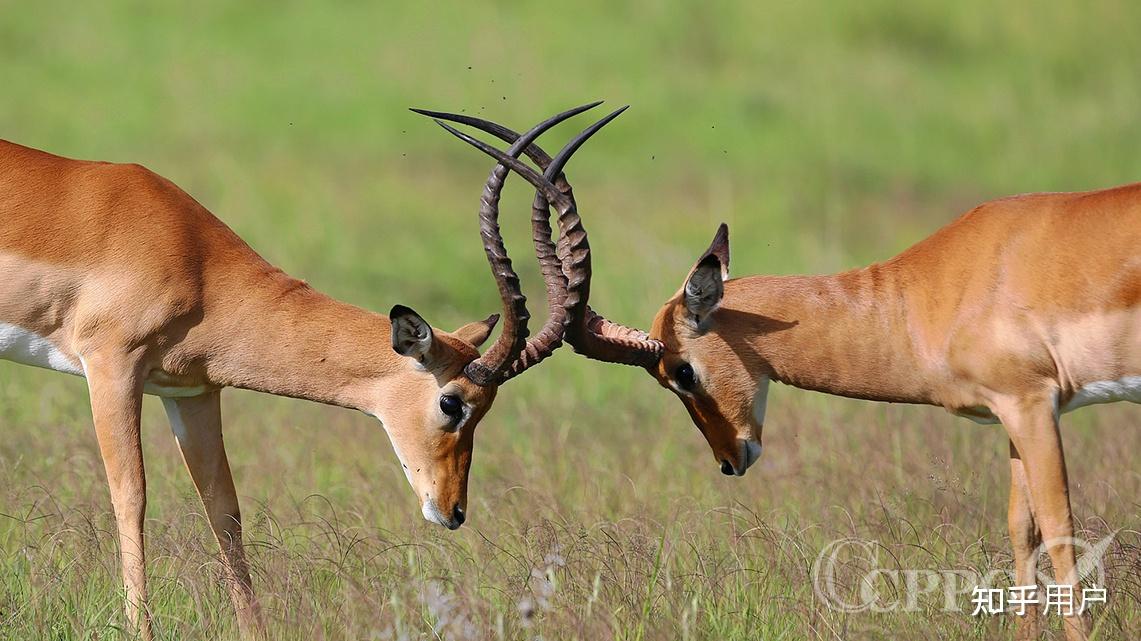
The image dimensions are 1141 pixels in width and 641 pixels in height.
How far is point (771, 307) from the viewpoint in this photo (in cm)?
615

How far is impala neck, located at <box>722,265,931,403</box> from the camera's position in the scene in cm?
602

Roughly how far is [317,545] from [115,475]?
79 cm

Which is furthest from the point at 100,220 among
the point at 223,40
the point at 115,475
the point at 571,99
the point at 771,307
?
the point at 223,40

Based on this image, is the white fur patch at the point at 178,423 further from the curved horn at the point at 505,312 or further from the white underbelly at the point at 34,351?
the curved horn at the point at 505,312

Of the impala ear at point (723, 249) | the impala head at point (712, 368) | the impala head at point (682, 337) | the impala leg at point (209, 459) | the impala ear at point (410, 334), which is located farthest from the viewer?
the impala ear at point (723, 249)

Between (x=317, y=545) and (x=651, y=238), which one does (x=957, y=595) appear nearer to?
(x=317, y=545)

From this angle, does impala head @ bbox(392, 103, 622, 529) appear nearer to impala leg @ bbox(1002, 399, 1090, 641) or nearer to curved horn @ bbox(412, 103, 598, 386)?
curved horn @ bbox(412, 103, 598, 386)

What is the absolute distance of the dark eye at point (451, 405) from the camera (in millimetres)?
5750

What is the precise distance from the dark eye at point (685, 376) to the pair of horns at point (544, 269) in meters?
0.17

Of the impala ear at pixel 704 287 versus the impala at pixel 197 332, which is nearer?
the impala at pixel 197 332

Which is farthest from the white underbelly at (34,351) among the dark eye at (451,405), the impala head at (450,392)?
the dark eye at (451,405)

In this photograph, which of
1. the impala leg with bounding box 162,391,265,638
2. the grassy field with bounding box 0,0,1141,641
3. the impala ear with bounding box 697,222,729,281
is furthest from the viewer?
the impala ear with bounding box 697,222,729,281

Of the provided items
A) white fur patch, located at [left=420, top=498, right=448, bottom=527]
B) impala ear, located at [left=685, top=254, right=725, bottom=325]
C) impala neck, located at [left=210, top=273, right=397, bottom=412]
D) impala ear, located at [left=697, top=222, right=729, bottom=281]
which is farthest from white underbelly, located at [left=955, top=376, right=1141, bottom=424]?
impala neck, located at [left=210, top=273, right=397, bottom=412]

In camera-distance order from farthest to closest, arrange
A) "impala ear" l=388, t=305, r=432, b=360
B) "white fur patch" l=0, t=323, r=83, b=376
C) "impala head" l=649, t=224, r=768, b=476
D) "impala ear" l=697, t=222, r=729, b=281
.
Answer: "impala ear" l=697, t=222, r=729, b=281 → "impala head" l=649, t=224, r=768, b=476 → "white fur patch" l=0, t=323, r=83, b=376 → "impala ear" l=388, t=305, r=432, b=360
